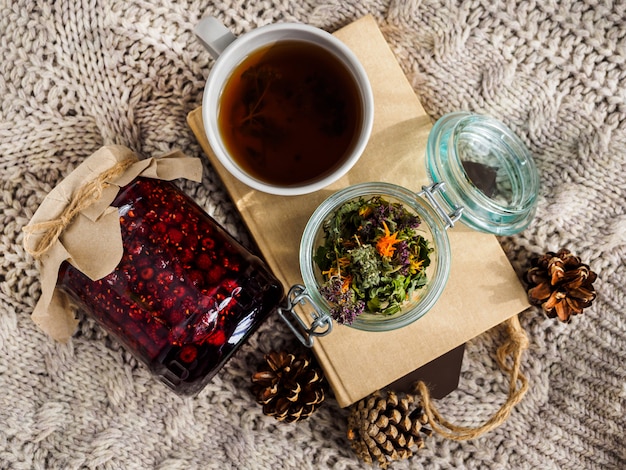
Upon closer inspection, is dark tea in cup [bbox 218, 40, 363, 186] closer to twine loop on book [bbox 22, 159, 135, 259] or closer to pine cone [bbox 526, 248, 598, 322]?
twine loop on book [bbox 22, 159, 135, 259]

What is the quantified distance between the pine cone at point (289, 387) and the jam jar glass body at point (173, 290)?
0.36 ft

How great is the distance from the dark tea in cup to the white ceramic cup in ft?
0.07

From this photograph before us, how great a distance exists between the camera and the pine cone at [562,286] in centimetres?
81

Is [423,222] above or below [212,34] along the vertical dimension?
below

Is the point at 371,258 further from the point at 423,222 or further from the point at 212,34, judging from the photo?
the point at 212,34

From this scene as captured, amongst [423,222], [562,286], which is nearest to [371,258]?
[423,222]

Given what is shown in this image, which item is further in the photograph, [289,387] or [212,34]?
[289,387]

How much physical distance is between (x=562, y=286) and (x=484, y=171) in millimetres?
199

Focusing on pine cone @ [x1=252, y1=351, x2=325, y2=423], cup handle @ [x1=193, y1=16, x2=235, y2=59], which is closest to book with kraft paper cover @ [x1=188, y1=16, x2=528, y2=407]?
pine cone @ [x1=252, y1=351, x2=325, y2=423]

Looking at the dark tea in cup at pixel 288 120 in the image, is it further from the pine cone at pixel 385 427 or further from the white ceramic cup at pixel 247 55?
the pine cone at pixel 385 427

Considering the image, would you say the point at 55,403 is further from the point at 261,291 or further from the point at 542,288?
the point at 542,288

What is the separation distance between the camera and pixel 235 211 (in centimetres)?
87

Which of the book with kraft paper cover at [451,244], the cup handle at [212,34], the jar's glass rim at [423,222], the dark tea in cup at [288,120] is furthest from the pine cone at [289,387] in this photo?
the cup handle at [212,34]

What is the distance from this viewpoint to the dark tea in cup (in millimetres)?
752
